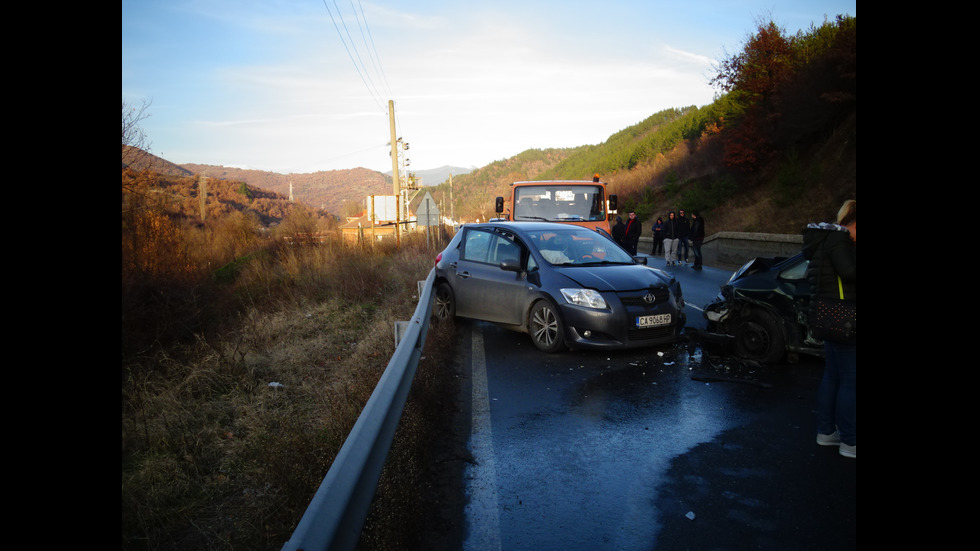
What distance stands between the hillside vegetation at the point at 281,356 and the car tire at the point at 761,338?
11.2ft

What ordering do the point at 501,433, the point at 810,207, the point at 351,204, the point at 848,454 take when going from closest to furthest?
1. the point at 848,454
2. the point at 501,433
3. the point at 810,207
4. the point at 351,204

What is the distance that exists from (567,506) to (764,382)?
3608mm

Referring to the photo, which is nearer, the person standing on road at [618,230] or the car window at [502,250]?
the car window at [502,250]

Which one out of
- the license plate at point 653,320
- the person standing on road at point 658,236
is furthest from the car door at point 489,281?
the person standing on road at point 658,236

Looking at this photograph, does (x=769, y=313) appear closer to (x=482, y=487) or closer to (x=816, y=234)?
(x=816, y=234)

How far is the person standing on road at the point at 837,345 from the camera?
434 centimetres

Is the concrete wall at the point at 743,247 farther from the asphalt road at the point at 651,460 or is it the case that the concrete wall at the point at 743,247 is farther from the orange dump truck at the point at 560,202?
the asphalt road at the point at 651,460

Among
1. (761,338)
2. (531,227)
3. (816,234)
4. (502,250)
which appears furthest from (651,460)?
(531,227)

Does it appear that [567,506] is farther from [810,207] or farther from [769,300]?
[810,207]

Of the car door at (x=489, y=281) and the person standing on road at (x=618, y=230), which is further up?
the person standing on road at (x=618, y=230)

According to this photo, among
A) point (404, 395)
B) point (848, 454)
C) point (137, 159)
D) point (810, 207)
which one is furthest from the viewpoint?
point (810, 207)

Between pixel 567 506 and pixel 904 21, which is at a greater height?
pixel 904 21

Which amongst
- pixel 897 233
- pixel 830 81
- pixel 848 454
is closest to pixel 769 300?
pixel 848 454

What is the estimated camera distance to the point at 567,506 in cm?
367
